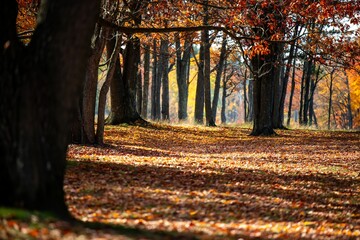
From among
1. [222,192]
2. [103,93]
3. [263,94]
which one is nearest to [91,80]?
[103,93]

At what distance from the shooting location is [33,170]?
17.7ft

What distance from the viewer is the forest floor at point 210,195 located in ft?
23.2

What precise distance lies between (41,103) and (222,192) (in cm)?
536

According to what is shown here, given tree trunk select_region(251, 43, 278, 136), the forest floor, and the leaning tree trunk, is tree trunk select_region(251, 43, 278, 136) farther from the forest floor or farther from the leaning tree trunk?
the leaning tree trunk

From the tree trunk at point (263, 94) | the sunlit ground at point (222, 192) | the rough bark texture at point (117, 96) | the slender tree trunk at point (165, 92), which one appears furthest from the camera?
the slender tree trunk at point (165, 92)

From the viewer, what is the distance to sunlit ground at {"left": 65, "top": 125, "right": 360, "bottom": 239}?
766 centimetres

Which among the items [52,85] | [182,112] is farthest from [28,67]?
[182,112]

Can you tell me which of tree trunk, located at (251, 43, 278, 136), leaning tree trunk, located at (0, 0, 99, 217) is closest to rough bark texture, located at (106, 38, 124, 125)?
tree trunk, located at (251, 43, 278, 136)

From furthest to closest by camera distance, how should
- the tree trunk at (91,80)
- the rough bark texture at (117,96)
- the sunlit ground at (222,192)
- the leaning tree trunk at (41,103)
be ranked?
the rough bark texture at (117,96)
the tree trunk at (91,80)
the sunlit ground at (222,192)
the leaning tree trunk at (41,103)

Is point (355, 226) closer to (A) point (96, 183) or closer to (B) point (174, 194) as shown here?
(B) point (174, 194)

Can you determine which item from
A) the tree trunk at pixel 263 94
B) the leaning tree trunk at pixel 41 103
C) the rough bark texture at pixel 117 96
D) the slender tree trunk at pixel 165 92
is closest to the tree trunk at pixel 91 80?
the rough bark texture at pixel 117 96

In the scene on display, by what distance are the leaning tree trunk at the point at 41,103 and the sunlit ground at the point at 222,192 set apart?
172 cm

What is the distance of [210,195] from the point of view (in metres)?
9.73

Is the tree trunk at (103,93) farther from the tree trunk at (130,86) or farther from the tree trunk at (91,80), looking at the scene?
the tree trunk at (130,86)
